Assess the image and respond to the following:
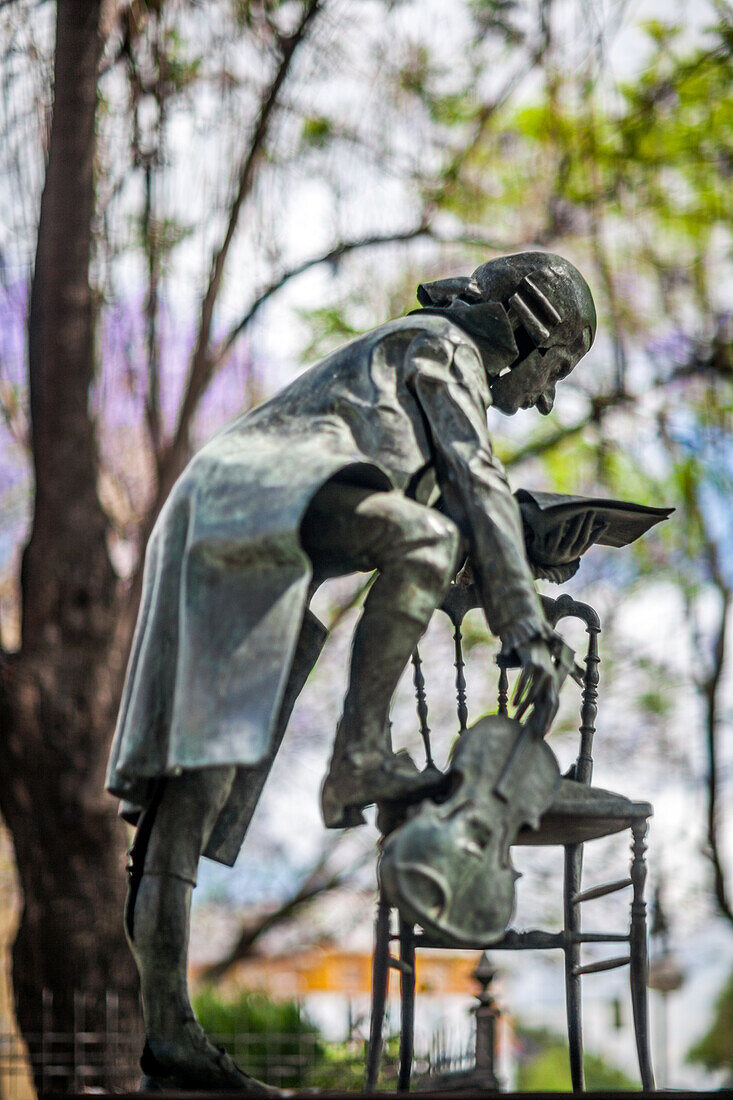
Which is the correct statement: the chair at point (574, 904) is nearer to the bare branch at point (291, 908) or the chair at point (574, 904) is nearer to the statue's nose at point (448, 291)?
the statue's nose at point (448, 291)

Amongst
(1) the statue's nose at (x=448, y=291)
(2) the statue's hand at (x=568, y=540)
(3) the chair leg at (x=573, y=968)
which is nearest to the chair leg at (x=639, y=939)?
(3) the chair leg at (x=573, y=968)

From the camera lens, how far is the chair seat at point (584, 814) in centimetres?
377

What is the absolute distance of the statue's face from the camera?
4.31 m

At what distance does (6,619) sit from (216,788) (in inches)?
488

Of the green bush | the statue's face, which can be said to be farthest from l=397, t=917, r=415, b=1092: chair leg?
the green bush

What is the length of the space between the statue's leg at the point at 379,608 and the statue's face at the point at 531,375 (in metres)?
0.77

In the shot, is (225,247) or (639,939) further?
(225,247)

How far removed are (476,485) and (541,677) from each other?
22.2 inches

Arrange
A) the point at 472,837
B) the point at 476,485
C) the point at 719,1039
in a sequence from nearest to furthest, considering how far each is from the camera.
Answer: the point at 472,837 < the point at 476,485 < the point at 719,1039

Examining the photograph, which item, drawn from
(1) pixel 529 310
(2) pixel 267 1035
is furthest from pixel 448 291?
(2) pixel 267 1035

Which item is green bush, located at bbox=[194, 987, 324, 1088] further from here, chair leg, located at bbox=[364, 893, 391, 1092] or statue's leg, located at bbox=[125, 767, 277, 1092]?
statue's leg, located at bbox=[125, 767, 277, 1092]

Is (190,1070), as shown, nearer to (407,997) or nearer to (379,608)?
(407,997)

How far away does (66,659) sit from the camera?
852cm

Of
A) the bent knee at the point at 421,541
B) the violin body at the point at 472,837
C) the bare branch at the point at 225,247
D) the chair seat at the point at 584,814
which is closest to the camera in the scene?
the violin body at the point at 472,837
